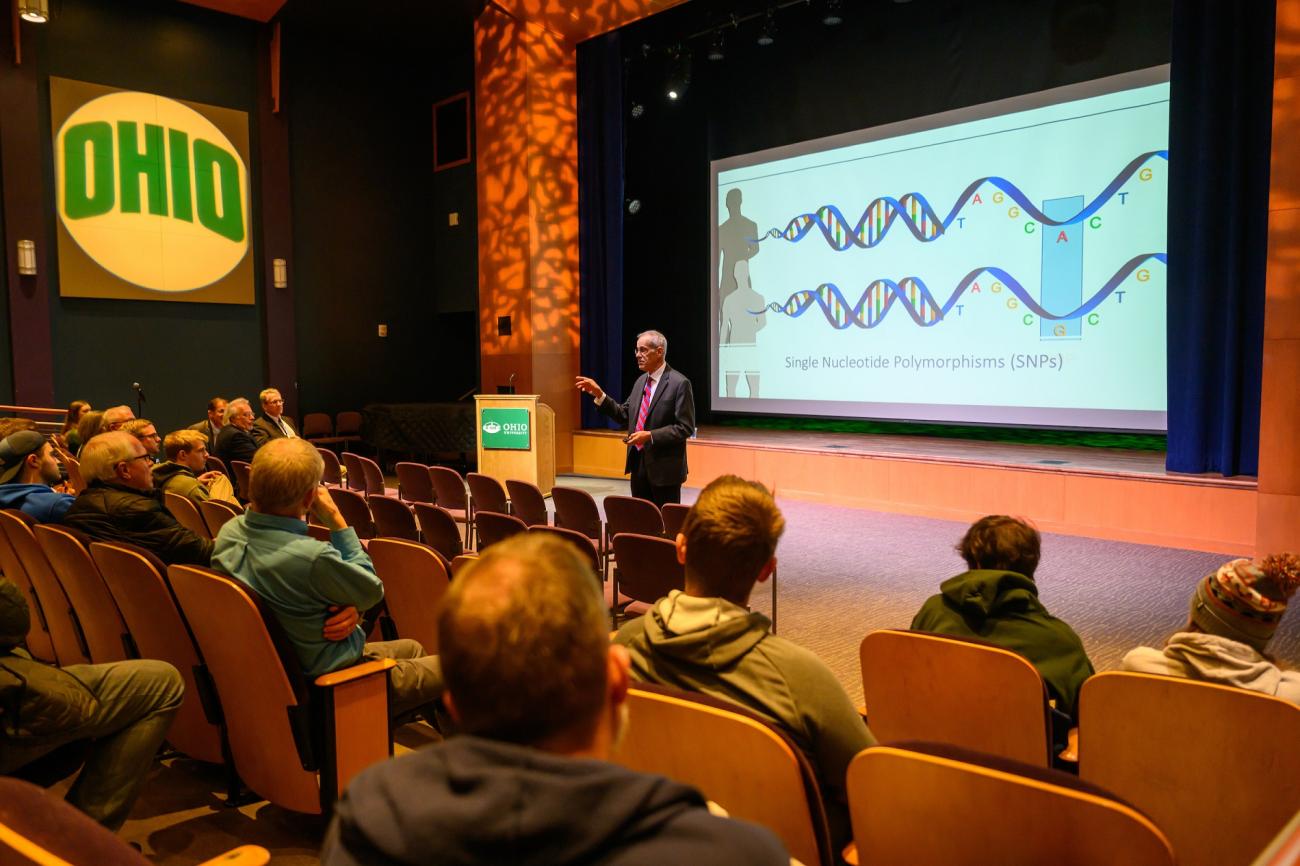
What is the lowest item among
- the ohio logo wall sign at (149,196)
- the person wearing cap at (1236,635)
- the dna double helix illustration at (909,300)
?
the person wearing cap at (1236,635)

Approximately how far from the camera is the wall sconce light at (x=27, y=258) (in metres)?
9.14

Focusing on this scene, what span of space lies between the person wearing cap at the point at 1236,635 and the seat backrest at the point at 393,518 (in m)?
3.21

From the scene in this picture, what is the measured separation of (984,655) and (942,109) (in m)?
7.44

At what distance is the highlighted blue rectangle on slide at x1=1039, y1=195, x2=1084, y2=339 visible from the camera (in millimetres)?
7062

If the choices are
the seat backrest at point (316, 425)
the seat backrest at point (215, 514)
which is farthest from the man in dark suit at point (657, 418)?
the seat backrest at point (316, 425)

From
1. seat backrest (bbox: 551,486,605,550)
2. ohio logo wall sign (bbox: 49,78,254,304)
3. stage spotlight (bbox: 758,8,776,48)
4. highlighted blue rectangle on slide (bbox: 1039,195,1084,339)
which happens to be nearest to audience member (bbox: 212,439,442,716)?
seat backrest (bbox: 551,486,605,550)

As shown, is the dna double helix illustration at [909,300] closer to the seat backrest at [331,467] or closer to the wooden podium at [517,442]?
the wooden podium at [517,442]

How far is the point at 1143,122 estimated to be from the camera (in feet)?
22.2

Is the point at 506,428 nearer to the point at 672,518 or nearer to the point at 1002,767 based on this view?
the point at 672,518

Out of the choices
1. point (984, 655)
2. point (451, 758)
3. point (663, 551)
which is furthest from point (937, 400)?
point (451, 758)

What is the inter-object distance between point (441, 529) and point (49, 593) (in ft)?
5.29

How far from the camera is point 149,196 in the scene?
998 cm

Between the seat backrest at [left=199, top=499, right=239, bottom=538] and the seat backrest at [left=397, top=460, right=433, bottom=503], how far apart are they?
2082mm

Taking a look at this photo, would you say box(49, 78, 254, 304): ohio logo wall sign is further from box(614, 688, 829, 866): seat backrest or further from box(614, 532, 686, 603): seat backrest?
Answer: box(614, 688, 829, 866): seat backrest
